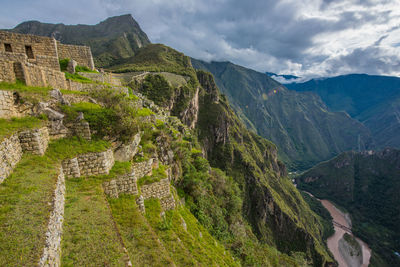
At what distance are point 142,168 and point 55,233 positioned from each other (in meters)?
6.65

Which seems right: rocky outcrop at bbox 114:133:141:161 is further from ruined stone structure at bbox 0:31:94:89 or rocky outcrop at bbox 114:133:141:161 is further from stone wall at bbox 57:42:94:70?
stone wall at bbox 57:42:94:70

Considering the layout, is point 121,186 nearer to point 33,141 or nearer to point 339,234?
point 33,141

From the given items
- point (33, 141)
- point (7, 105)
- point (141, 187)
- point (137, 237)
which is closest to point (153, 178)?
point (141, 187)

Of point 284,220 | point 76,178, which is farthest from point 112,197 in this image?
point 284,220

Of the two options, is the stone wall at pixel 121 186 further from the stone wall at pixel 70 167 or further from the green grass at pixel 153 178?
the green grass at pixel 153 178

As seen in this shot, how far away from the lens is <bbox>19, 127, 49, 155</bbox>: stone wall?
721 centimetres

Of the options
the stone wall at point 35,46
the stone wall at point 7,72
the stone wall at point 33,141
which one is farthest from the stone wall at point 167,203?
the stone wall at point 35,46

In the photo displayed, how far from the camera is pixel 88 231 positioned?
5688mm

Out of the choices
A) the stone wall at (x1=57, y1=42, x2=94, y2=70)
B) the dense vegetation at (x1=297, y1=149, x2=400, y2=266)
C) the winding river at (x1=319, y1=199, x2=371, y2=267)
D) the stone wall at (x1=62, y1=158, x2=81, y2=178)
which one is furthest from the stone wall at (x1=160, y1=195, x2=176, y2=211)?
the dense vegetation at (x1=297, y1=149, x2=400, y2=266)

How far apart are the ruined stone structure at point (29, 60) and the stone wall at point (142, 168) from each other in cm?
796

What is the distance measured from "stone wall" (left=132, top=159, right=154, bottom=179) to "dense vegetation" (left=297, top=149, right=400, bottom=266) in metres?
150

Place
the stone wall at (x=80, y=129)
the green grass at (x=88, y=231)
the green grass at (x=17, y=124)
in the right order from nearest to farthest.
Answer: the green grass at (x=88, y=231)
the green grass at (x=17, y=124)
the stone wall at (x=80, y=129)

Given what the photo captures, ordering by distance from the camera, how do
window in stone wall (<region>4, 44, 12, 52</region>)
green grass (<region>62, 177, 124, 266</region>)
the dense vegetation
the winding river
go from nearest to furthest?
green grass (<region>62, 177, 124, 266</region>) < window in stone wall (<region>4, 44, 12, 52</region>) < the winding river < the dense vegetation

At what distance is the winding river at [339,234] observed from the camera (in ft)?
326
